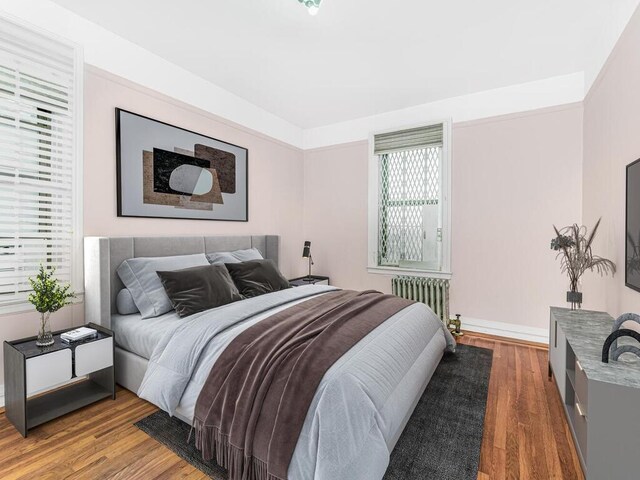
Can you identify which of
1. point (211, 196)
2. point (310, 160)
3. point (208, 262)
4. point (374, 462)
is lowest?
point (374, 462)

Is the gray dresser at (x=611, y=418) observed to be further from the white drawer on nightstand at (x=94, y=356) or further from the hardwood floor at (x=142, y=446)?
the white drawer on nightstand at (x=94, y=356)

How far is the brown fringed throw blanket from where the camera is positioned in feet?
4.42

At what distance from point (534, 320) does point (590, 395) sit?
2.31 metres

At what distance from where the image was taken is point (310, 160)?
4.83 m

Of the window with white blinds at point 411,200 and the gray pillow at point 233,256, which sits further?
the window with white blinds at point 411,200

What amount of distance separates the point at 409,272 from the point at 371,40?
8.34ft

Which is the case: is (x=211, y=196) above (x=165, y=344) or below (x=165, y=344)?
above

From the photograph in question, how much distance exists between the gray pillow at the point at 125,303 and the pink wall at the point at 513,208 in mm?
3268

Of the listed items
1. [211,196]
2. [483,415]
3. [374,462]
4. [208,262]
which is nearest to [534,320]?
[483,415]

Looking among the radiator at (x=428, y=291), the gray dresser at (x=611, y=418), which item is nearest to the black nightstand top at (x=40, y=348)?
the gray dresser at (x=611, y=418)

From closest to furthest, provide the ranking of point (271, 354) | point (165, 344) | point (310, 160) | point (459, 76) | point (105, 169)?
point (271, 354) < point (165, 344) < point (105, 169) < point (459, 76) < point (310, 160)

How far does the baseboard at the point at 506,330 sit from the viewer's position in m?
3.31

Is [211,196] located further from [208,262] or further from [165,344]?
[165,344]

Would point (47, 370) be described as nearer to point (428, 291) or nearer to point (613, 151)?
point (428, 291)
